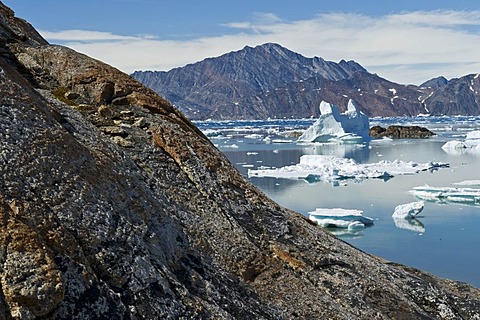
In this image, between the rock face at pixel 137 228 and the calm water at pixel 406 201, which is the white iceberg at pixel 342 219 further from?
the rock face at pixel 137 228

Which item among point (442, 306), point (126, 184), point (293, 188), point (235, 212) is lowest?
point (293, 188)

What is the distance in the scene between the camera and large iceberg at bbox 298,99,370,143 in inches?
2739

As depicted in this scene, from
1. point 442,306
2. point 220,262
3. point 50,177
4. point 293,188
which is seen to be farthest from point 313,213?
point 50,177

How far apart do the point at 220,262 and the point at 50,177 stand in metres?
2.10

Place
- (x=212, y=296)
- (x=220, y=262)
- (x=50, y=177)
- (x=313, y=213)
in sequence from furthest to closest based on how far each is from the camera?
1. (x=313, y=213)
2. (x=220, y=262)
3. (x=212, y=296)
4. (x=50, y=177)

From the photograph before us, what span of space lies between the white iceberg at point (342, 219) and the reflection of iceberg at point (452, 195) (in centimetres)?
676

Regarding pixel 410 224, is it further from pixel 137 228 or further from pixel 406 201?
pixel 137 228

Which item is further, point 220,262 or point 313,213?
point 313,213

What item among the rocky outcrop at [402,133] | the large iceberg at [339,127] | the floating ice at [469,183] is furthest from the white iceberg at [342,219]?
the rocky outcrop at [402,133]

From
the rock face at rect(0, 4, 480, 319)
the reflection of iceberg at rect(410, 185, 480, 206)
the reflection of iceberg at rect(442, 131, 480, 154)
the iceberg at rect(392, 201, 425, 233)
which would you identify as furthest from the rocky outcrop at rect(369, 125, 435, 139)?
the rock face at rect(0, 4, 480, 319)

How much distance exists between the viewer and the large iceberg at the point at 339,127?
69.6 metres

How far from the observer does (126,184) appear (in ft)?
17.9

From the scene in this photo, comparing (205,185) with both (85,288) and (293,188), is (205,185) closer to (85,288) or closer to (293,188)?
(85,288)

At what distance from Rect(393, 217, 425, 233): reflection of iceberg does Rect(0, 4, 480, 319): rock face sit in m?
13.9
